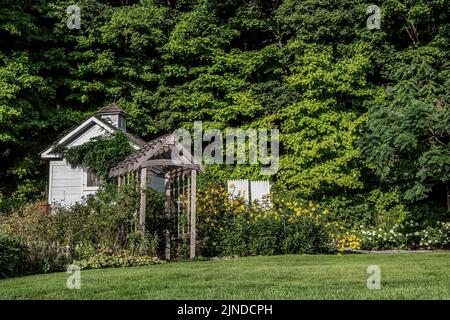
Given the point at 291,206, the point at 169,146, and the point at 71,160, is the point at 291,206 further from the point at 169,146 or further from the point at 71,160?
the point at 71,160

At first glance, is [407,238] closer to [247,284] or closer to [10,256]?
[247,284]

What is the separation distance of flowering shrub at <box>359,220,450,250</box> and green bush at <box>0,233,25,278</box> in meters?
10.6

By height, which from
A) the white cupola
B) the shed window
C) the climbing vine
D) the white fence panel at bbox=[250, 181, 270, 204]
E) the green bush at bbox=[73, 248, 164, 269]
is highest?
the white cupola

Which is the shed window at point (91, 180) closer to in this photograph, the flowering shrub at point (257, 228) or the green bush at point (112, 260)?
the flowering shrub at point (257, 228)

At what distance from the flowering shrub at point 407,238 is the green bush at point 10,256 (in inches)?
418

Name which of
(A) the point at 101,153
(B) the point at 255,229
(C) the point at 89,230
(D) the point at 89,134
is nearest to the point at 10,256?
(C) the point at 89,230

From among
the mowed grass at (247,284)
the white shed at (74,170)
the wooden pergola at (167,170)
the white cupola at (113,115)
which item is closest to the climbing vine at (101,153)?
the white shed at (74,170)

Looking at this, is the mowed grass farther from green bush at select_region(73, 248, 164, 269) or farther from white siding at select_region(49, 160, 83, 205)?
white siding at select_region(49, 160, 83, 205)

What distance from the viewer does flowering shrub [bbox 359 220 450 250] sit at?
56.9 ft

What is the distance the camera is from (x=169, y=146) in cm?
1430

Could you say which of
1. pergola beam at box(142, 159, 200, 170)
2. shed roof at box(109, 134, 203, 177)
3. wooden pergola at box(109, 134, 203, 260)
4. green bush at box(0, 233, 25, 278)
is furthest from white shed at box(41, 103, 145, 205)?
green bush at box(0, 233, 25, 278)

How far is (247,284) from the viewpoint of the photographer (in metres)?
7.32

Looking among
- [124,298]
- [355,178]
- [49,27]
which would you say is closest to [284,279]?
[124,298]

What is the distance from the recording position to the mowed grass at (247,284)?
643 cm
